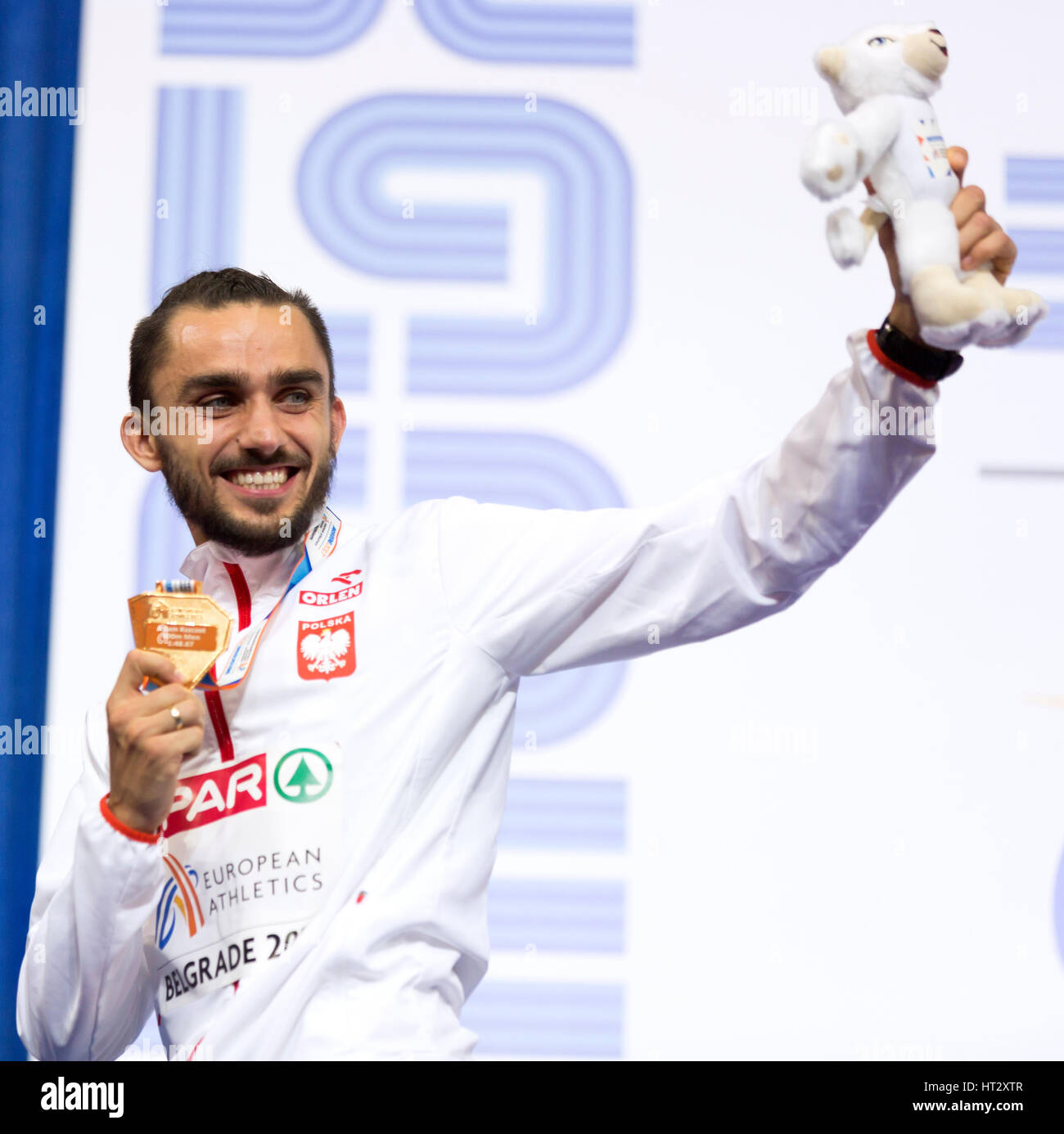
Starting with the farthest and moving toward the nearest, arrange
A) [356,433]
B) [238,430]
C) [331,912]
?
[356,433] → [238,430] → [331,912]

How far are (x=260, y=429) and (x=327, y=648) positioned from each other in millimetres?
295

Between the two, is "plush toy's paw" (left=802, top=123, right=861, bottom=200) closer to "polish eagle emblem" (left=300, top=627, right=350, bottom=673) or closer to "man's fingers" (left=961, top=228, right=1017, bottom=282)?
"man's fingers" (left=961, top=228, right=1017, bottom=282)

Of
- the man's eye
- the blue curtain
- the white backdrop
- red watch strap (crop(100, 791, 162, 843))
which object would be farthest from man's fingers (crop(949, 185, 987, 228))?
the blue curtain

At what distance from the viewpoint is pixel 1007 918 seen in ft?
8.57

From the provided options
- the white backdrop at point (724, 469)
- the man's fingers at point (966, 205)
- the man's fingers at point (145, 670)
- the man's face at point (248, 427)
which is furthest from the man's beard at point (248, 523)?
the white backdrop at point (724, 469)

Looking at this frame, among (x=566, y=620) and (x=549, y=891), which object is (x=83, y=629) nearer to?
(x=549, y=891)

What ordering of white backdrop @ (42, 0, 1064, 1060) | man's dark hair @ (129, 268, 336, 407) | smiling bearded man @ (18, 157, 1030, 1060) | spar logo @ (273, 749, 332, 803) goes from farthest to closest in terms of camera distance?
white backdrop @ (42, 0, 1064, 1060), man's dark hair @ (129, 268, 336, 407), spar logo @ (273, 749, 332, 803), smiling bearded man @ (18, 157, 1030, 1060)

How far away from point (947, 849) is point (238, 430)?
65.3 inches

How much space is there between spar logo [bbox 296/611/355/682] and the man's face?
0.47 feet

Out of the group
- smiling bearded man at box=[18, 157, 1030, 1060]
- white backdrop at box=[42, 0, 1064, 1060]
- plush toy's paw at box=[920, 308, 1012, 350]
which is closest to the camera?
plush toy's paw at box=[920, 308, 1012, 350]

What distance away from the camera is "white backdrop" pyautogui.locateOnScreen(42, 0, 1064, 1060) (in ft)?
8.55

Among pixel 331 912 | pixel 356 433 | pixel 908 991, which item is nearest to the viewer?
pixel 331 912

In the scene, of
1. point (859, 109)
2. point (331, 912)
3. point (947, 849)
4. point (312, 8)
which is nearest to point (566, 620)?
point (331, 912)

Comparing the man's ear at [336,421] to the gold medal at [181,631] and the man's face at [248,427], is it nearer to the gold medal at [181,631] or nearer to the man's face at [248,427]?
the man's face at [248,427]
